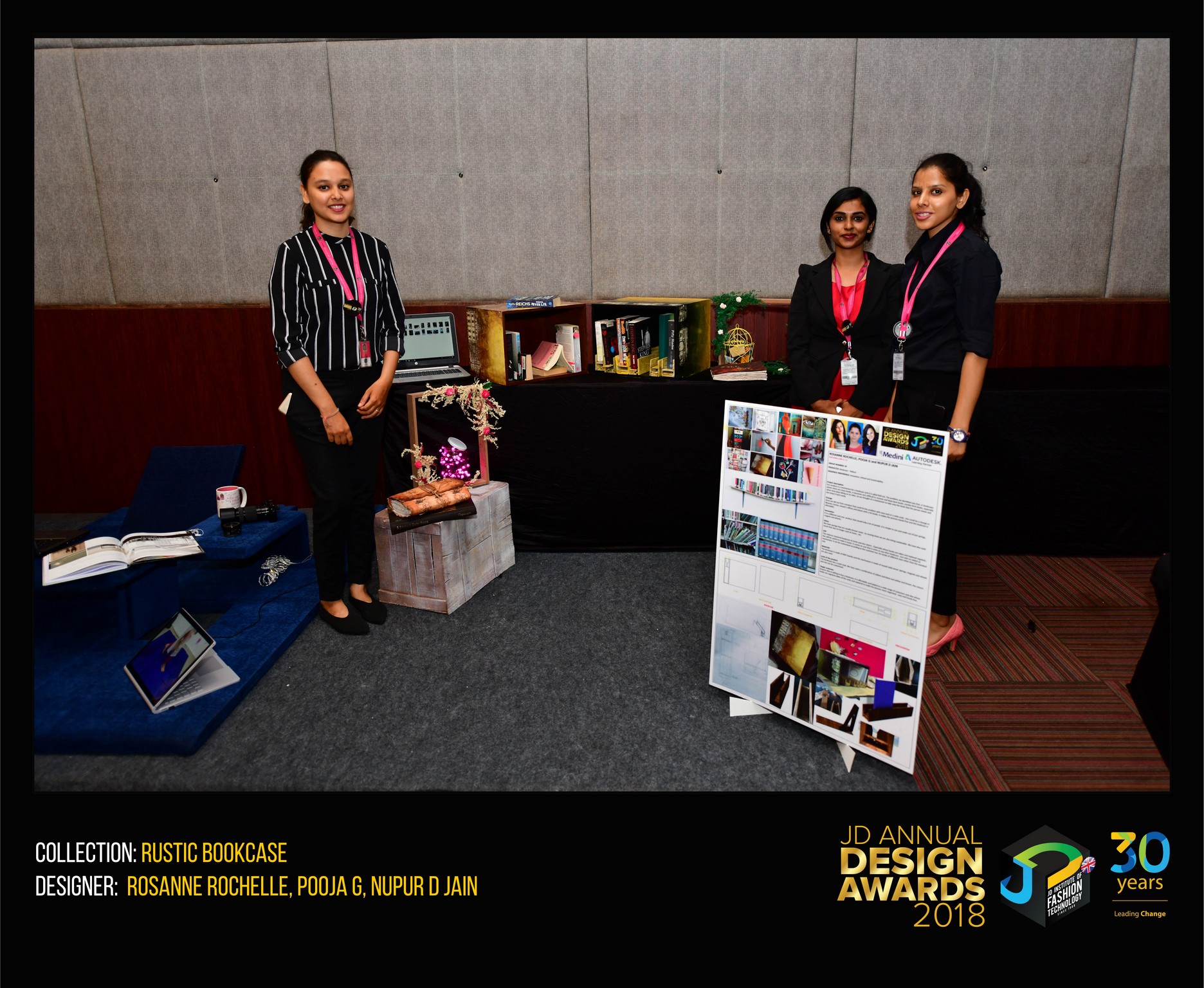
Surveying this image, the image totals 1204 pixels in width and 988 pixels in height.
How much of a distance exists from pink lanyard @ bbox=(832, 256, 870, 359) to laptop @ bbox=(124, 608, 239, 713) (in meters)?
2.53

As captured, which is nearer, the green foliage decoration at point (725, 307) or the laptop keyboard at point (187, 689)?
the laptop keyboard at point (187, 689)

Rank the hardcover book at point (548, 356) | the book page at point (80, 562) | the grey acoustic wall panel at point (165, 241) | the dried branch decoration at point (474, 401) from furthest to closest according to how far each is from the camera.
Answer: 1. the grey acoustic wall panel at point (165, 241)
2. the hardcover book at point (548, 356)
3. the dried branch decoration at point (474, 401)
4. the book page at point (80, 562)

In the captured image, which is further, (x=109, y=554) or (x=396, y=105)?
(x=396, y=105)

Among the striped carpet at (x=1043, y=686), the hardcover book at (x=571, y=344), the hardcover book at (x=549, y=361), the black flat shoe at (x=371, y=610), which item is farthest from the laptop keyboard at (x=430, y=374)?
the striped carpet at (x=1043, y=686)

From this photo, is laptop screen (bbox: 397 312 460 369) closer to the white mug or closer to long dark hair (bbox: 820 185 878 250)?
the white mug

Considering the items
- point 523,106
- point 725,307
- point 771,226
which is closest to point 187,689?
point 725,307

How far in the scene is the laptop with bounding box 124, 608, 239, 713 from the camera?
2.34 metres

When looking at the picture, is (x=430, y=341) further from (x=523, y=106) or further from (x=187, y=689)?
(x=187, y=689)

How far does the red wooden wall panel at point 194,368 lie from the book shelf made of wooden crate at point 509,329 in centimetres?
11

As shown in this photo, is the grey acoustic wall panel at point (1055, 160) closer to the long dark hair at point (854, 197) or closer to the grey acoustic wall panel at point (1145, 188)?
the grey acoustic wall panel at point (1145, 188)

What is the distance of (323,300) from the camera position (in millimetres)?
2607

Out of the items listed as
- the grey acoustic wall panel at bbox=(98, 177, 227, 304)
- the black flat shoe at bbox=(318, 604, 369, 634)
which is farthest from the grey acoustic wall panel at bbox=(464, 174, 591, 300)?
the black flat shoe at bbox=(318, 604, 369, 634)

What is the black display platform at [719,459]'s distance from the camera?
3467 mm

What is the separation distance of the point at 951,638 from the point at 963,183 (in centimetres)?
163
